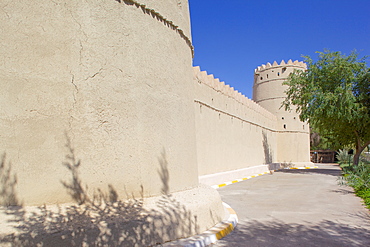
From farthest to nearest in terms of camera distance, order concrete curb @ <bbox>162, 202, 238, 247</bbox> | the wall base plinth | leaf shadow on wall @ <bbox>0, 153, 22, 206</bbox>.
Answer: concrete curb @ <bbox>162, 202, 238, 247</bbox> → leaf shadow on wall @ <bbox>0, 153, 22, 206</bbox> → the wall base plinth

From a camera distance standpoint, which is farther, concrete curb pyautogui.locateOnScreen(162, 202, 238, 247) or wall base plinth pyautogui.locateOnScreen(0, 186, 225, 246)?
concrete curb pyautogui.locateOnScreen(162, 202, 238, 247)

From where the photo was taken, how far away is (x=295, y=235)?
4.87 metres

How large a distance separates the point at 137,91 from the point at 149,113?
1.17ft

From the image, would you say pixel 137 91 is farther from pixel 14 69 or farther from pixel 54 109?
pixel 14 69

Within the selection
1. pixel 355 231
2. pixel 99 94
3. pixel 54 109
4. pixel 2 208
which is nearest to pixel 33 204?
pixel 2 208

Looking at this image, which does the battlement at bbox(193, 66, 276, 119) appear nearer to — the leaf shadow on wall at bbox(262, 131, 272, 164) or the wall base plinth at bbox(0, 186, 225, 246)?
the leaf shadow on wall at bbox(262, 131, 272, 164)

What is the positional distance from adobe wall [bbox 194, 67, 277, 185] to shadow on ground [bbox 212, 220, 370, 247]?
5475mm

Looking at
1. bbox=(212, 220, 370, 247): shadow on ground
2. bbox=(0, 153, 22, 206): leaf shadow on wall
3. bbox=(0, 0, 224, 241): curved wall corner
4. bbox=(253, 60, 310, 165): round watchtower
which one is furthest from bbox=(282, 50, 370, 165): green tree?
bbox=(0, 153, 22, 206): leaf shadow on wall

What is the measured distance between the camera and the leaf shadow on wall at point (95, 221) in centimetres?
316

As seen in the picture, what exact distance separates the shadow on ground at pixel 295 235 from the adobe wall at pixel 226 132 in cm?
547

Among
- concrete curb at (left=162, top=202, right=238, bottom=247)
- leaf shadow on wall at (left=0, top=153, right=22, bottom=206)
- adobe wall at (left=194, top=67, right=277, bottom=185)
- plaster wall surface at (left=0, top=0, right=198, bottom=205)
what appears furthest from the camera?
adobe wall at (left=194, top=67, right=277, bottom=185)

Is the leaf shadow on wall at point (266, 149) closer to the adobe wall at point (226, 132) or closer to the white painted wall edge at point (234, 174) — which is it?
the adobe wall at point (226, 132)

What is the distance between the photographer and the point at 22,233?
3.06 metres

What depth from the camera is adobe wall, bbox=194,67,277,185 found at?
1143 cm
